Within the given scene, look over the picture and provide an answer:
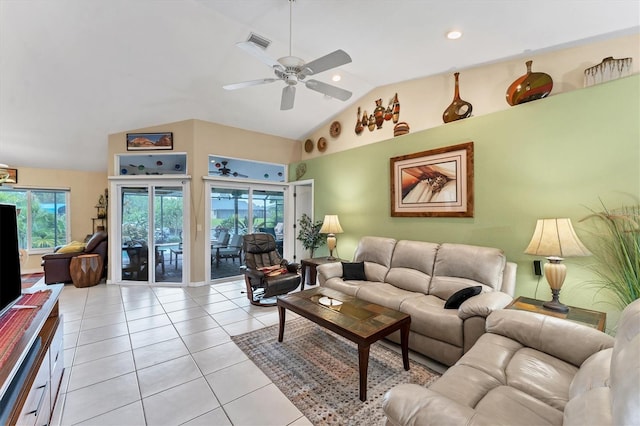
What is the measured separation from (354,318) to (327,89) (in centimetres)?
244

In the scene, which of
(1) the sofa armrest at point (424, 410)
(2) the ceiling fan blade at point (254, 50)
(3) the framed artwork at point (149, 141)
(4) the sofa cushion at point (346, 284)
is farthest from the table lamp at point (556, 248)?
(3) the framed artwork at point (149, 141)

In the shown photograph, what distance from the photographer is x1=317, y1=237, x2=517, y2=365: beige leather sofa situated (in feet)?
7.76

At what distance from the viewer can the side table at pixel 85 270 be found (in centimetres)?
495

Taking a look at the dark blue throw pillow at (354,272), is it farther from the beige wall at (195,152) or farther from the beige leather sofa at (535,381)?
the beige wall at (195,152)

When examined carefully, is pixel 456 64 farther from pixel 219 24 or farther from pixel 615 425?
pixel 615 425

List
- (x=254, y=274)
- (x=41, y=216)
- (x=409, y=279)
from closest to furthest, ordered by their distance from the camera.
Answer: (x=409, y=279)
(x=254, y=274)
(x=41, y=216)

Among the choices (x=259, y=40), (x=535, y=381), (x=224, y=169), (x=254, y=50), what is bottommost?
(x=535, y=381)

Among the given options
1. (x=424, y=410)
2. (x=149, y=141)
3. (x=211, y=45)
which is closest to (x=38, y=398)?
(x=424, y=410)

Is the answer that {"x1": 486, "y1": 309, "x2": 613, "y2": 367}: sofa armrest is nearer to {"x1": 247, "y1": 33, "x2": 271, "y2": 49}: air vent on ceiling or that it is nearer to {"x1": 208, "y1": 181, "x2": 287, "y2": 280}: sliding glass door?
{"x1": 247, "y1": 33, "x2": 271, "y2": 49}: air vent on ceiling

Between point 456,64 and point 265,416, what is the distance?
173 inches

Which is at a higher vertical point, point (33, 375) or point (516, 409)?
point (33, 375)

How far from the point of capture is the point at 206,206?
5207 mm

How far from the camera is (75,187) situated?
22.2 feet

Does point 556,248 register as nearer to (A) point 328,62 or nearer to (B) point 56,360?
(A) point 328,62
